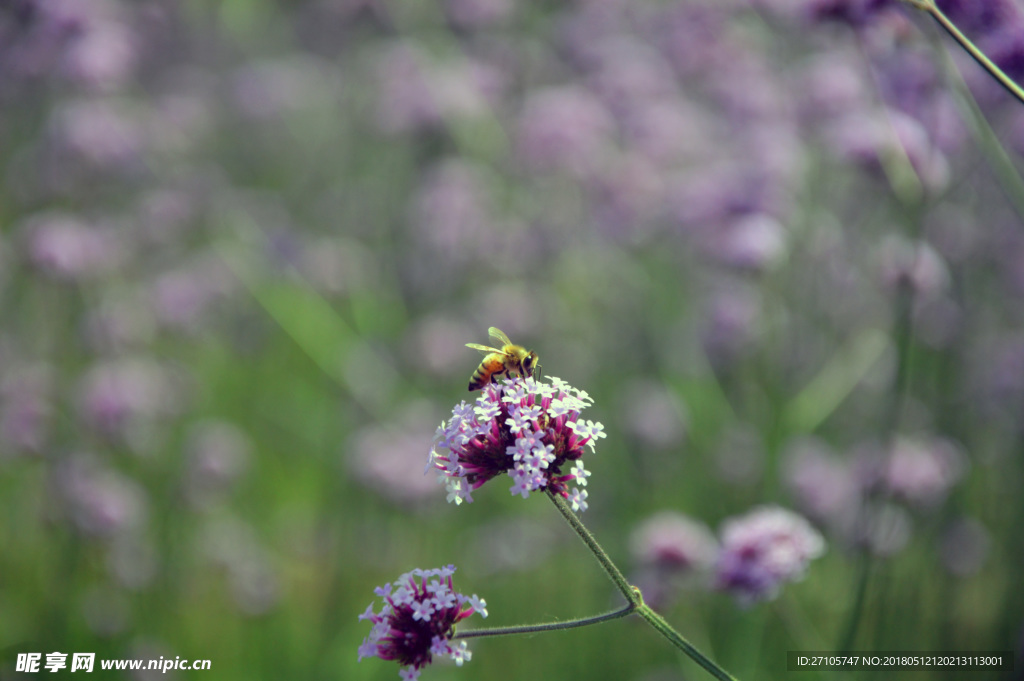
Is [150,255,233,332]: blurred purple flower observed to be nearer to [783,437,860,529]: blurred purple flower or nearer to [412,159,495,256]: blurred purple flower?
[412,159,495,256]: blurred purple flower

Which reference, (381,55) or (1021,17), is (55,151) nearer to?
(381,55)

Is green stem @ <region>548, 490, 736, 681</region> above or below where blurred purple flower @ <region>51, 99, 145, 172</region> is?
below

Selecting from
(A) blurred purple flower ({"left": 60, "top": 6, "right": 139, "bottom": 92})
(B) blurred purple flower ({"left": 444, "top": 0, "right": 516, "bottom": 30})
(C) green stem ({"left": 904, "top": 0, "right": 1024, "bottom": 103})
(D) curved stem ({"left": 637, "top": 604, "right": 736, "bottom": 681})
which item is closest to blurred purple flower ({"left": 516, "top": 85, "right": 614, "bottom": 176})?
(B) blurred purple flower ({"left": 444, "top": 0, "right": 516, "bottom": 30})

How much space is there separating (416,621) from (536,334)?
143 inches

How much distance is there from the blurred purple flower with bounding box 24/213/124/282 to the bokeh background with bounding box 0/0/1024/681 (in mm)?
19

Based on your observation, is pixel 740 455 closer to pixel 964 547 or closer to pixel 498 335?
pixel 964 547

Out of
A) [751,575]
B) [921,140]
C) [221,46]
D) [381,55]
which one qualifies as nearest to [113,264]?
[381,55]

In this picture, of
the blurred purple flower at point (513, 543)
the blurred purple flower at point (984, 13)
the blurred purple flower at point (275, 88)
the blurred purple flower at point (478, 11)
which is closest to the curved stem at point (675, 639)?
the blurred purple flower at point (984, 13)

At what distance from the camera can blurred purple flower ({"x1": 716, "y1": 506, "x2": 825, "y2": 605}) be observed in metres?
2.06

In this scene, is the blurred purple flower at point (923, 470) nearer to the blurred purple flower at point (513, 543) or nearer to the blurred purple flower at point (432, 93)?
the blurred purple flower at point (513, 543)

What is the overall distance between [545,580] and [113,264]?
10.0 ft

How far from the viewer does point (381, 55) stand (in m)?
5.30

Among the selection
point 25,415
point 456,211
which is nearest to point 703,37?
point 456,211

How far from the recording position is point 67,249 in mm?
3711
